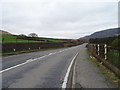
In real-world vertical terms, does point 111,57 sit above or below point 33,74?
above

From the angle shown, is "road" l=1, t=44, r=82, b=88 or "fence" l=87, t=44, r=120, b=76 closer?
"road" l=1, t=44, r=82, b=88

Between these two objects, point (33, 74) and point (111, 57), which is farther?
point (111, 57)

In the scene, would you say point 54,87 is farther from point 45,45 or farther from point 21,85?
point 45,45

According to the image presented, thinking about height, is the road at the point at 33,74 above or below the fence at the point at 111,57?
below

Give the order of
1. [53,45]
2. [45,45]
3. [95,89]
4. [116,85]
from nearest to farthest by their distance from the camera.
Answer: [95,89], [116,85], [45,45], [53,45]

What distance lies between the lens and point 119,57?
646 centimetres

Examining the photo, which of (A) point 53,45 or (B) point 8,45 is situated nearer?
(B) point 8,45

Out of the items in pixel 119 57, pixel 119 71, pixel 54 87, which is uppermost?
pixel 119 57

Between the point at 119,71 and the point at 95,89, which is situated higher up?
the point at 119,71

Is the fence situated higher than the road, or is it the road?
the fence

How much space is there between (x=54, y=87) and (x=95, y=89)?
1.51m

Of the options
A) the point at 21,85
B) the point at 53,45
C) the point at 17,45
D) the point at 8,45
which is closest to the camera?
the point at 21,85

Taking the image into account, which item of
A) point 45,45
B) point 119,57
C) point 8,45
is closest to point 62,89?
point 119,57

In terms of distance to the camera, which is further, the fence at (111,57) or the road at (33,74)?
the fence at (111,57)
